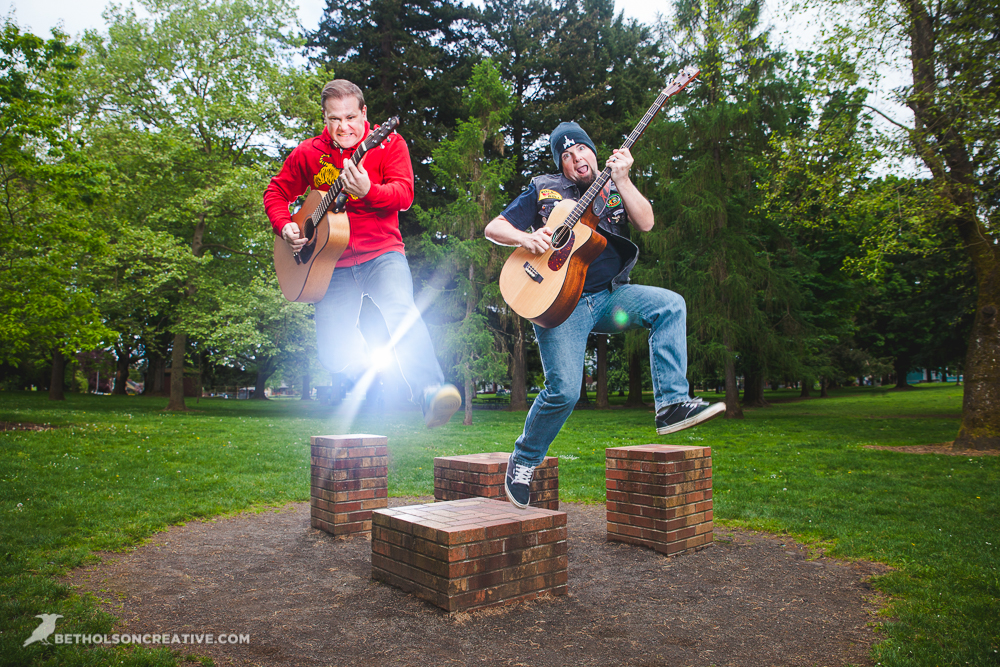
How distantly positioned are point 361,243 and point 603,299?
58.2 inches

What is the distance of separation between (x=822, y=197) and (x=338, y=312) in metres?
14.7

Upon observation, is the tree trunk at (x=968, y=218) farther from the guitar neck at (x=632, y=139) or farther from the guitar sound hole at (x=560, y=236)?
the guitar sound hole at (x=560, y=236)

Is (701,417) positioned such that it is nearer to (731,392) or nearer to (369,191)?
(369,191)

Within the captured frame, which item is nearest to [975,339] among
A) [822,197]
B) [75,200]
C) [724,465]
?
[822,197]

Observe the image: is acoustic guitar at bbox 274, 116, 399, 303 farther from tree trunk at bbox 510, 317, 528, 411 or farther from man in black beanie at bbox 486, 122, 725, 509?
tree trunk at bbox 510, 317, 528, 411

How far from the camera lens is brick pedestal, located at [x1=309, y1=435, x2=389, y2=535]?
682 centimetres

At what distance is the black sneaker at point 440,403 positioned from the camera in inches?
120

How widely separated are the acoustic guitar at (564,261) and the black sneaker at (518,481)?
4.06ft

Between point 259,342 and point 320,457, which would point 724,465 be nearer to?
point 320,457

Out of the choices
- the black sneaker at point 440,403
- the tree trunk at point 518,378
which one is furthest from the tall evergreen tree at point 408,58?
the tree trunk at point 518,378

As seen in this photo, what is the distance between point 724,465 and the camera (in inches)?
481

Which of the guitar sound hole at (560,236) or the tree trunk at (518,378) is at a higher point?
the guitar sound hole at (560,236)

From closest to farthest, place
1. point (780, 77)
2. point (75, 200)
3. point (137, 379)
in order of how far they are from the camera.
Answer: point (75, 200), point (780, 77), point (137, 379)

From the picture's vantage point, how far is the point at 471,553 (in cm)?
443
